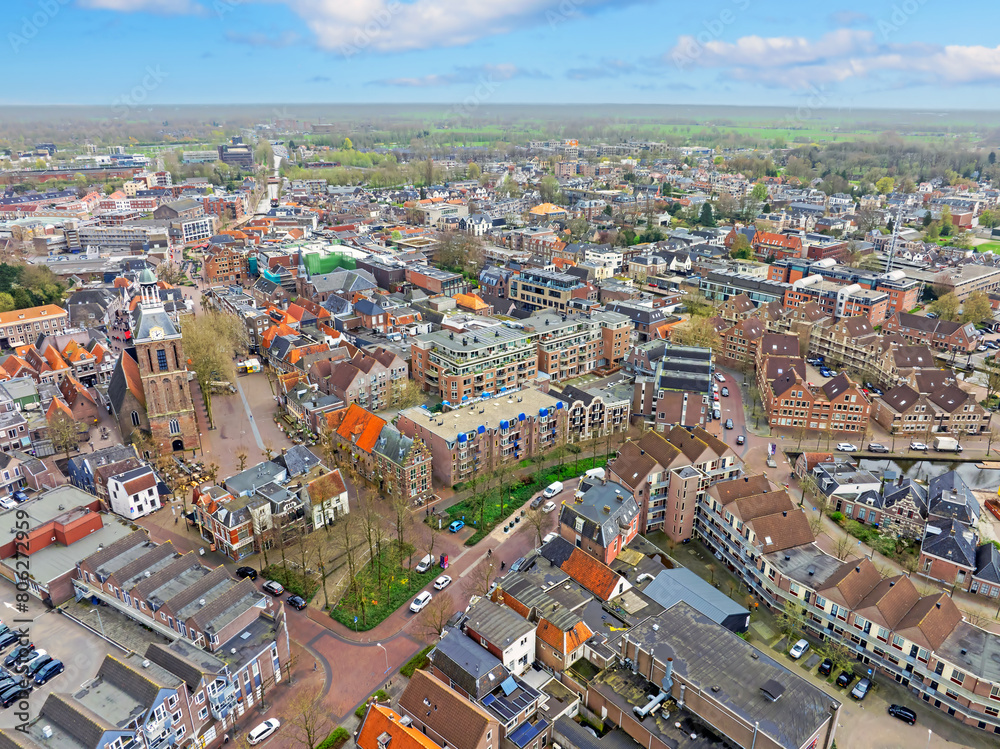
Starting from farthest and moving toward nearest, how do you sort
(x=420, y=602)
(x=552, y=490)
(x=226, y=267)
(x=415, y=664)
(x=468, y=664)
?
(x=226, y=267), (x=552, y=490), (x=420, y=602), (x=415, y=664), (x=468, y=664)

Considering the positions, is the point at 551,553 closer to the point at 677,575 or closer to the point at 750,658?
the point at 677,575

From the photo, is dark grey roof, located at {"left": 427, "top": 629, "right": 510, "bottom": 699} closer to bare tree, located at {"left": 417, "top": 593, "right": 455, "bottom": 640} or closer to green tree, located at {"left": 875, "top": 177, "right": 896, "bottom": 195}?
bare tree, located at {"left": 417, "top": 593, "right": 455, "bottom": 640}

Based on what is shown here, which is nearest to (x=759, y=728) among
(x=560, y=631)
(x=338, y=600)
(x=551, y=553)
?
(x=560, y=631)

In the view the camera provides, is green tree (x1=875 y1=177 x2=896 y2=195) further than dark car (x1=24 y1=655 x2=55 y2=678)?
Yes

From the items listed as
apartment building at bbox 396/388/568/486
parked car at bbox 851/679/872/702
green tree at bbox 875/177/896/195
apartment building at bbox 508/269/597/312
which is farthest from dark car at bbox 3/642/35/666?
green tree at bbox 875/177/896/195

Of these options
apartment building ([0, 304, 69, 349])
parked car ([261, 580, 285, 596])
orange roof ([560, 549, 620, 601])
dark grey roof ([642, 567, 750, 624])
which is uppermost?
apartment building ([0, 304, 69, 349])

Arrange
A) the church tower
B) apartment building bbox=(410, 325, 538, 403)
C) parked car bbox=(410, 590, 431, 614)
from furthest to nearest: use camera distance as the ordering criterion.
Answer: apartment building bbox=(410, 325, 538, 403)
the church tower
parked car bbox=(410, 590, 431, 614)

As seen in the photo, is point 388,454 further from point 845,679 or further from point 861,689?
point 861,689

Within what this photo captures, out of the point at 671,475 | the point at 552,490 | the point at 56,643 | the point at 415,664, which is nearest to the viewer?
the point at 415,664

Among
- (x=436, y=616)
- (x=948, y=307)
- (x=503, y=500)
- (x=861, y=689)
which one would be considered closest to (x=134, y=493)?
(x=436, y=616)
